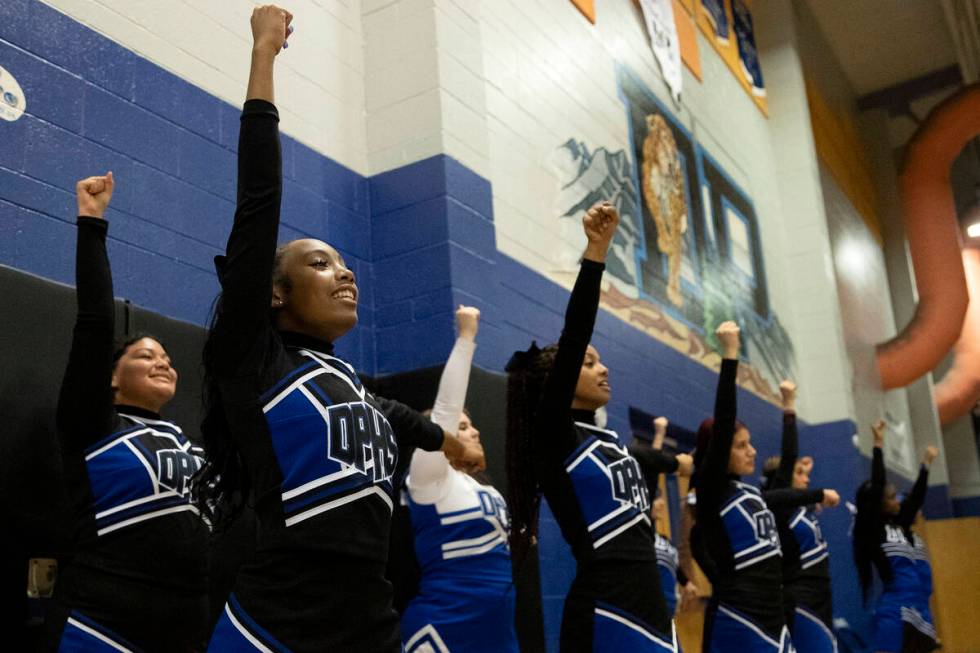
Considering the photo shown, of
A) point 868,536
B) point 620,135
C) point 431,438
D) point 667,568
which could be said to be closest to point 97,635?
point 431,438

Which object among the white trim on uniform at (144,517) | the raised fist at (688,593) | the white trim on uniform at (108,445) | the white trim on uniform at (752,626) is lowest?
the white trim on uniform at (752,626)

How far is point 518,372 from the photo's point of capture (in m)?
3.57

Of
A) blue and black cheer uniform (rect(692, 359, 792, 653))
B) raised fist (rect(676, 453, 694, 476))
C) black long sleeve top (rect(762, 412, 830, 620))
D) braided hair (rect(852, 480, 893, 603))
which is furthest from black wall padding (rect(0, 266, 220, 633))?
braided hair (rect(852, 480, 893, 603))

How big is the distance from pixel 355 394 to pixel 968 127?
1187cm

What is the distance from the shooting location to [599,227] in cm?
280

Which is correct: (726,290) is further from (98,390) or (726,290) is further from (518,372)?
(98,390)

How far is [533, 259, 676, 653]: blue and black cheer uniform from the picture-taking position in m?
2.92

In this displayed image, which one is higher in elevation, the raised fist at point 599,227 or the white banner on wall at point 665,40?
the white banner on wall at point 665,40

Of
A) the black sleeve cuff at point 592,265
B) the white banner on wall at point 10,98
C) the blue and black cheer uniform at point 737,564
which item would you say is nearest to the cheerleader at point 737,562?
the blue and black cheer uniform at point 737,564

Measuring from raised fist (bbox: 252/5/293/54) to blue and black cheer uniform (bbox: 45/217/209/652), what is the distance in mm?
914

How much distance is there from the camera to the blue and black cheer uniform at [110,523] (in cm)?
254

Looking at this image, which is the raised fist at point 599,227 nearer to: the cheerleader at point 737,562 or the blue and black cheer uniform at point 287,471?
the blue and black cheer uniform at point 287,471

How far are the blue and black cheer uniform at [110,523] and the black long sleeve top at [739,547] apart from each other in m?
2.24

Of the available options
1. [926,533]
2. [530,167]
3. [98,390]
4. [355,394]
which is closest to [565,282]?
[530,167]
